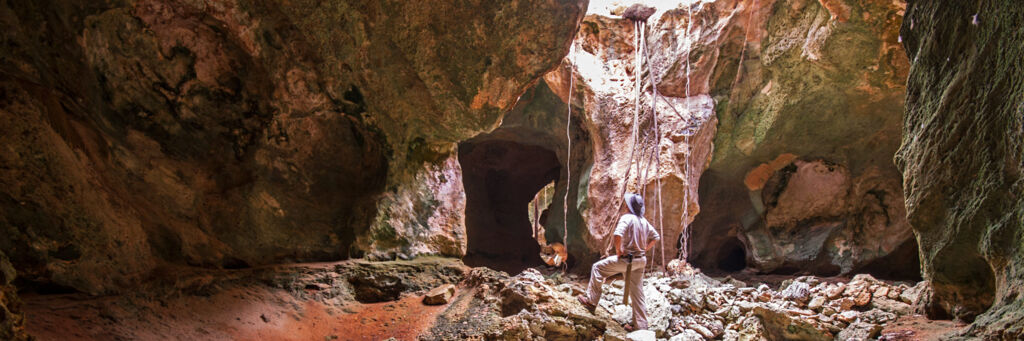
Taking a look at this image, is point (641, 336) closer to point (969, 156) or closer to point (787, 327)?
point (787, 327)

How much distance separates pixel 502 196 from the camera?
433 inches

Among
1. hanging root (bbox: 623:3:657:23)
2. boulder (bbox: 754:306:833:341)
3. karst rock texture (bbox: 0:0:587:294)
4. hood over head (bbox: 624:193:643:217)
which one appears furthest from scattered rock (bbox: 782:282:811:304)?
hanging root (bbox: 623:3:657:23)

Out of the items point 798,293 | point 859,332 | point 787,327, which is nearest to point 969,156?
point 859,332

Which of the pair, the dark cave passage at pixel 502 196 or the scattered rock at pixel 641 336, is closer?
Result: the scattered rock at pixel 641 336

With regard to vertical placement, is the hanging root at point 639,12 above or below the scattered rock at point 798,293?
above

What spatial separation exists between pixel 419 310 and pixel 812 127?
635 cm

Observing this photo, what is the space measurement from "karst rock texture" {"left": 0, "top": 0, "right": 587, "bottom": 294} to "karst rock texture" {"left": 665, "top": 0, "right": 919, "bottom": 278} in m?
4.23

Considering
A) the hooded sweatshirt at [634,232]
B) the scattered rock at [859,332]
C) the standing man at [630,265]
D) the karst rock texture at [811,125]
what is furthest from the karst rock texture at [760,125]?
the scattered rock at [859,332]

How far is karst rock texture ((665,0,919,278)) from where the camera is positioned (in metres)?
5.61

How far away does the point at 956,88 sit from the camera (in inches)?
83.7

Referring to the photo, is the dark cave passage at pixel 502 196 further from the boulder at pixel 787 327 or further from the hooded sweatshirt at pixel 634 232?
the boulder at pixel 787 327

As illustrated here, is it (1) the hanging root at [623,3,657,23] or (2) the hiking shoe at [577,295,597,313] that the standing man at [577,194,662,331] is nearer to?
(2) the hiking shoe at [577,295,597,313]

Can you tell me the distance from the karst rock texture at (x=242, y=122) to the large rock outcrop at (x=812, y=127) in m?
4.27

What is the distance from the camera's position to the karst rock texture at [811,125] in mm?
5609
